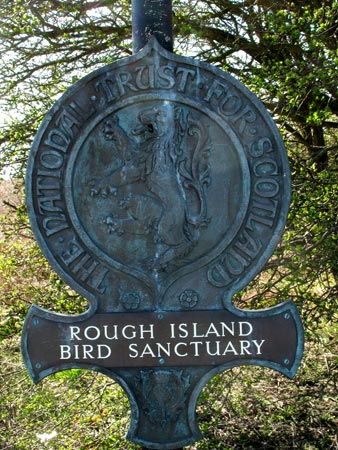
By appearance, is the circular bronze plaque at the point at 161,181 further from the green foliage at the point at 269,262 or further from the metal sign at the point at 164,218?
the green foliage at the point at 269,262

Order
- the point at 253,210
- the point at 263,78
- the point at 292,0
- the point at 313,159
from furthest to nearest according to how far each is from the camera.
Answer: the point at 292,0, the point at 313,159, the point at 263,78, the point at 253,210

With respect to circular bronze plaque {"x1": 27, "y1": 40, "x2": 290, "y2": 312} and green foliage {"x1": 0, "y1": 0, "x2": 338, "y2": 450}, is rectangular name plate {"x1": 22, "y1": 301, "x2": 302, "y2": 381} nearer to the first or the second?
circular bronze plaque {"x1": 27, "y1": 40, "x2": 290, "y2": 312}

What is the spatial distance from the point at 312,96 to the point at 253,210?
343 centimetres

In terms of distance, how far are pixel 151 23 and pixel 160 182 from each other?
0.88m

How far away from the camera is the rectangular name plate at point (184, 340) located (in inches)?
126

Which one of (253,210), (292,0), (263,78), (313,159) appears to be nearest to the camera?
(253,210)

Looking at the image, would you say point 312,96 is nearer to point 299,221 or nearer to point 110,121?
point 299,221

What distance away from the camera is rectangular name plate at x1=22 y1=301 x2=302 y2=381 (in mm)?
3197

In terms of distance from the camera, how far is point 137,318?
3203mm

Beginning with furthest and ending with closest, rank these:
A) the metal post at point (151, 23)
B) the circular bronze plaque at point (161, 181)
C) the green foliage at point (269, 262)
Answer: the green foliage at point (269, 262) → the metal post at point (151, 23) → the circular bronze plaque at point (161, 181)

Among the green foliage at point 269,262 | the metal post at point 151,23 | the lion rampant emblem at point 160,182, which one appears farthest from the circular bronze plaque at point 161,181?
the green foliage at point 269,262

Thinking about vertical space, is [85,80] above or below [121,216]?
above

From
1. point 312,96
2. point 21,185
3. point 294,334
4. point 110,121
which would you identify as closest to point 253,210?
point 294,334

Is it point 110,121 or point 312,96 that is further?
point 312,96
